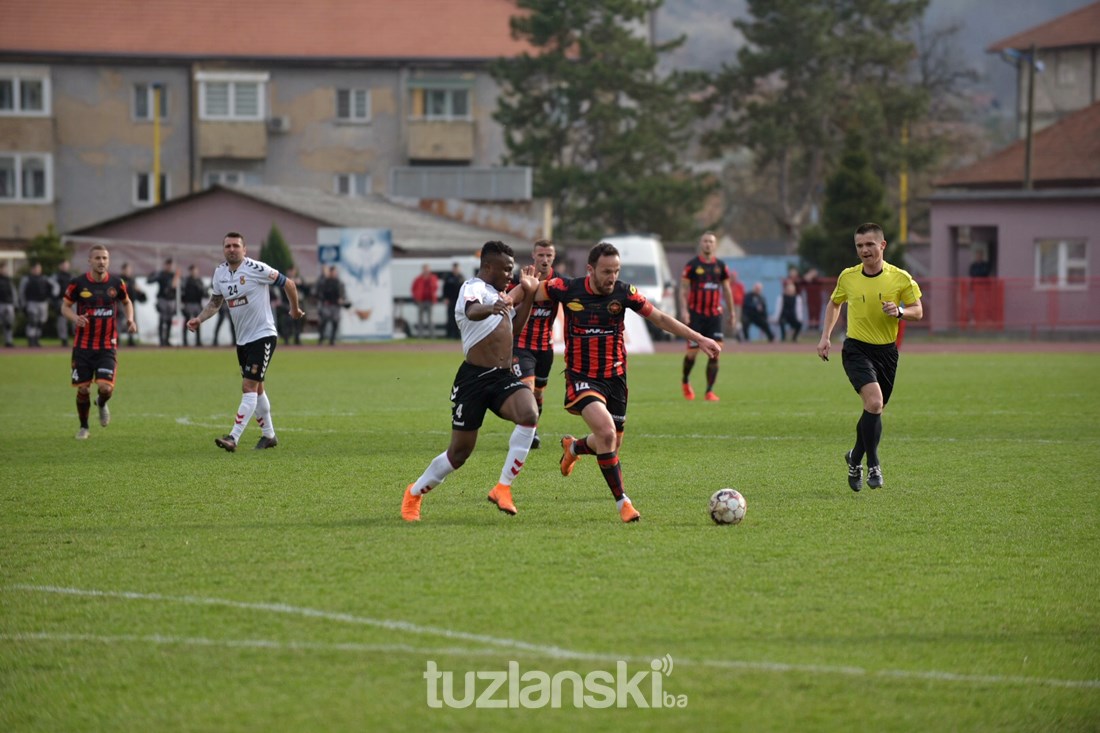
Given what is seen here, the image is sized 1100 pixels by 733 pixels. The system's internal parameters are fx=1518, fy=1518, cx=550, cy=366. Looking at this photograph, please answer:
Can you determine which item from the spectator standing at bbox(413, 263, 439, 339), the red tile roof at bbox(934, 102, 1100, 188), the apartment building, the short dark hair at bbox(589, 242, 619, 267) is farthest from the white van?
the short dark hair at bbox(589, 242, 619, 267)

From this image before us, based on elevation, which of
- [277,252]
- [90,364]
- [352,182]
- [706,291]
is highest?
[352,182]

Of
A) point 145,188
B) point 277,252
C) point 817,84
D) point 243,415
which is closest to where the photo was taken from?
point 243,415

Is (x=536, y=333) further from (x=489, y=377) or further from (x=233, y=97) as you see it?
(x=233, y=97)

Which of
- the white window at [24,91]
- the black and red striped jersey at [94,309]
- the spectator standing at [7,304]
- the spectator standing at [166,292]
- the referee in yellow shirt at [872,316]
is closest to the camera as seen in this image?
the referee in yellow shirt at [872,316]

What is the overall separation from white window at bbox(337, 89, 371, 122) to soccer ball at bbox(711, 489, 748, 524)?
189 ft

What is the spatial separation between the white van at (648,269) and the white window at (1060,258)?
11362mm

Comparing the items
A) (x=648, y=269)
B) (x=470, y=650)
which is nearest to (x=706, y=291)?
(x=470, y=650)

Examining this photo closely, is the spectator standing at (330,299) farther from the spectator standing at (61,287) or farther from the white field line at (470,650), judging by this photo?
the white field line at (470,650)

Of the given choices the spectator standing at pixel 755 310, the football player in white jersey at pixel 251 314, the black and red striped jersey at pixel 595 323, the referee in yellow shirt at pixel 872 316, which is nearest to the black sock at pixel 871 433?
the referee in yellow shirt at pixel 872 316

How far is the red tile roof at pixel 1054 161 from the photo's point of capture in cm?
5372

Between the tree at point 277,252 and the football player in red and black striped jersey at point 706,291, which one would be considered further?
the tree at point 277,252

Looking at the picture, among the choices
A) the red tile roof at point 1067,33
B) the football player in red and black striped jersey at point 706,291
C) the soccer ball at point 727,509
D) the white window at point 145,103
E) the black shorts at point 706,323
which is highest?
the red tile roof at point 1067,33

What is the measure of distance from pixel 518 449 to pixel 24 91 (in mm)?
58488

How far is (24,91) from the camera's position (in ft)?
207
